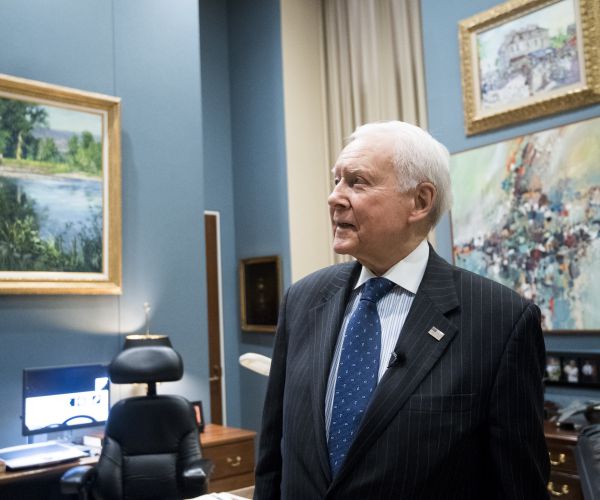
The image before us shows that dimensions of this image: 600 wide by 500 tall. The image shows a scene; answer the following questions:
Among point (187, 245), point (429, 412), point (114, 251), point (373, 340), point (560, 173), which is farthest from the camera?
point (187, 245)

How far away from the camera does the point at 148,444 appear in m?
3.33

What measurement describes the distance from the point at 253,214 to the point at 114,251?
198 centimetres

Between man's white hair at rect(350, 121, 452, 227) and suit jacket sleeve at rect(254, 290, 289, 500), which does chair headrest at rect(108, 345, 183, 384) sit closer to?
suit jacket sleeve at rect(254, 290, 289, 500)

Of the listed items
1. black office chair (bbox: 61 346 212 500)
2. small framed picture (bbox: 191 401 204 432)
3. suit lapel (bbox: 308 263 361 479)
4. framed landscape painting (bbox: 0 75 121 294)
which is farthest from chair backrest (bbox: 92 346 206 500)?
suit lapel (bbox: 308 263 361 479)

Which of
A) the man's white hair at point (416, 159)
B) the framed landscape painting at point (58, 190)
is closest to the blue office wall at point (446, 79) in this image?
the framed landscape painting at point (58, 190)

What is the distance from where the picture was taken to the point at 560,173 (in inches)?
142

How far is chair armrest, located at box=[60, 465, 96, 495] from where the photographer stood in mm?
3041

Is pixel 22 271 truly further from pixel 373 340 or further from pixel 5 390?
pixel 373 340

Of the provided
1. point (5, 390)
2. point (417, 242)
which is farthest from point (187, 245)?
point (417, 242)

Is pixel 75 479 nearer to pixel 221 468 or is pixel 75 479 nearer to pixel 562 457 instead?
pixel 221 468

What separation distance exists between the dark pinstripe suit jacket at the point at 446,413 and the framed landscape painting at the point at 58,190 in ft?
9.69

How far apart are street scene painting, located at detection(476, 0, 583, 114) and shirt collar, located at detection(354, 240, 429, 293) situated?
263 centimetres

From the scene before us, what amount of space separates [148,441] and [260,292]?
261 centimetres

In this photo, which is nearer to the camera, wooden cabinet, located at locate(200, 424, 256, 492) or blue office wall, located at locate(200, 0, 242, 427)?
wooden cabinet, located at locate(200, 424, 256, 492)
